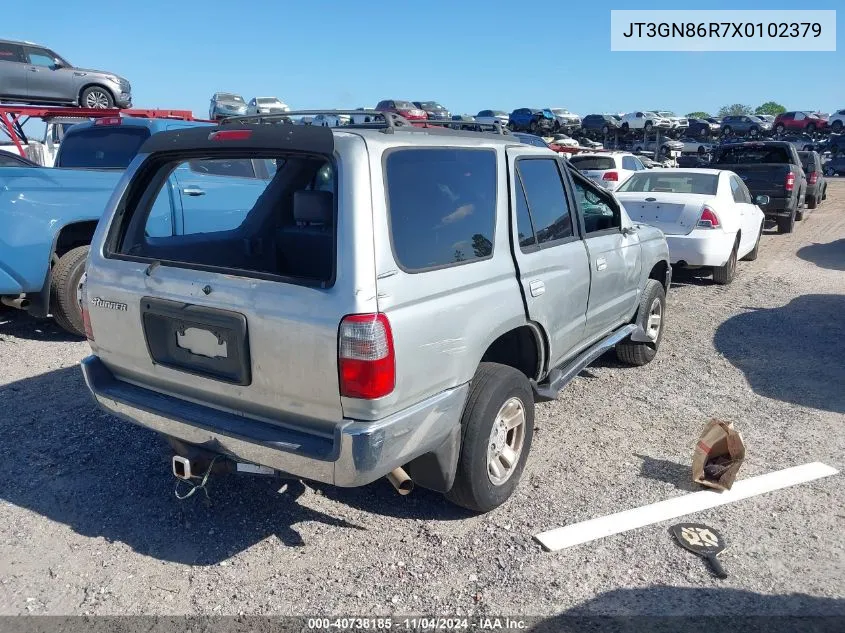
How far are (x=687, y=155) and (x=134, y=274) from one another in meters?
38.3

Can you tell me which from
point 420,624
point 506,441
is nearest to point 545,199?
point 506,441

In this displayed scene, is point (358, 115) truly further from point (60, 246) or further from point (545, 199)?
point (60, 246)

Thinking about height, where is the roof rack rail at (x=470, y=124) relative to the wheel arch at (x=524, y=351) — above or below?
above

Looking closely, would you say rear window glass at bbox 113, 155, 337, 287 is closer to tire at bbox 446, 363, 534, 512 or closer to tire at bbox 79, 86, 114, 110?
tire at bbox 446, 363, 534, 512

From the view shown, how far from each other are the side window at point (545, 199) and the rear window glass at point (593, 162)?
40.4ft

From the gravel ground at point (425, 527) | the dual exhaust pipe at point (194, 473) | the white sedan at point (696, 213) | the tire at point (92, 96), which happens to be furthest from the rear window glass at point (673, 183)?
the tire at point (92, 96)

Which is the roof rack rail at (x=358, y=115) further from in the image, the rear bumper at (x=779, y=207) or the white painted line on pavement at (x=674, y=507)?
the rear bumper at (x=779, y=207)

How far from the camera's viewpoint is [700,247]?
860 centimetres

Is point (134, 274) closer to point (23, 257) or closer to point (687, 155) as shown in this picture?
point (23, 257)

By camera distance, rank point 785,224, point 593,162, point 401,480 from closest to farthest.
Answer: point 401,480 < point 785,224 < point 593,162

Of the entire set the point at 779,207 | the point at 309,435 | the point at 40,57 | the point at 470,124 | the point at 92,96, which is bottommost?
the point at 309,435

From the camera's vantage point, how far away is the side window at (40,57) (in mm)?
13602

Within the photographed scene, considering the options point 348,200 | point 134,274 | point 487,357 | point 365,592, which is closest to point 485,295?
point 487,357

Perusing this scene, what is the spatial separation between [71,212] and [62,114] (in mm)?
4375
